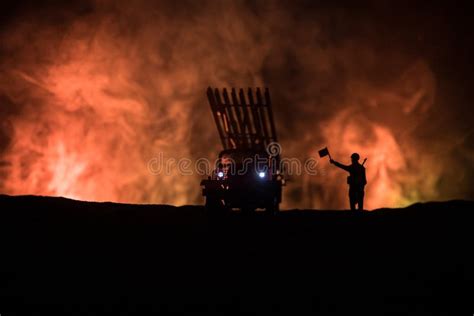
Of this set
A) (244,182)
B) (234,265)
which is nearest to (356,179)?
(244,182)

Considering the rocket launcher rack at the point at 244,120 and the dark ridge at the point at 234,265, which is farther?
the rocket launcher rack at the point at 244,120

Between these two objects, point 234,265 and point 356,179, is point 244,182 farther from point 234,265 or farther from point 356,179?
point 234,265

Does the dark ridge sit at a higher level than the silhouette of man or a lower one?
lower

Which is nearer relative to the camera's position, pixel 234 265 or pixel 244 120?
pixel 234 265

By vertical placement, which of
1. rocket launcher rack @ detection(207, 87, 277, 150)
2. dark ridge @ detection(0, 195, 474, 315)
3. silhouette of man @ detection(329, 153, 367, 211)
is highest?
rocket launcher rack @ detection(207, 87, 277, 150)

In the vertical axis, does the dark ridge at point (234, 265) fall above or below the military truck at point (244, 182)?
below

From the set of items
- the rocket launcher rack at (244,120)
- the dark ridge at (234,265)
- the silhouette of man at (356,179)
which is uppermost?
the rocket launcher rack at (244,120)

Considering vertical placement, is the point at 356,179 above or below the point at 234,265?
above

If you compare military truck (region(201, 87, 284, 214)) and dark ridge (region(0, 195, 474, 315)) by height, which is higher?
military truck (region(201, 87, 284, 214))

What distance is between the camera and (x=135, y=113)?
22.9m

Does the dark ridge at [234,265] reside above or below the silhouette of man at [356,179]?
below

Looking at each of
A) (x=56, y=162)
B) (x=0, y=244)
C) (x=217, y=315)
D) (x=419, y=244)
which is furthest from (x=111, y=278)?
(x=56, y=162)

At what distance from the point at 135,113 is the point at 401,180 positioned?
1447 centimetres

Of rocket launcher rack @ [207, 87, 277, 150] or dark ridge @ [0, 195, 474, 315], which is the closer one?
dark ridge @ [0, 195, 474, 315]
